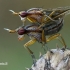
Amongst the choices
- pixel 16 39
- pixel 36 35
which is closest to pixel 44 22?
pixel 36 35

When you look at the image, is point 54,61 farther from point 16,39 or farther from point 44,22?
point 16,39

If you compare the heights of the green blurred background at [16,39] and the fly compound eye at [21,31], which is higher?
the green blurred background at [16,39]

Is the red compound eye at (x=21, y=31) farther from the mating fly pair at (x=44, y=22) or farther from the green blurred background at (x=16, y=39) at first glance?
the green blurred background at (x=16, y=39)

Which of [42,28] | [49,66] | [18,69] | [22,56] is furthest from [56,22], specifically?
[22,56]

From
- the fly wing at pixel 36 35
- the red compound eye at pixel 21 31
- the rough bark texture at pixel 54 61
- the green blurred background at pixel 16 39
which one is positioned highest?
the green blurred background at pixel 16 39

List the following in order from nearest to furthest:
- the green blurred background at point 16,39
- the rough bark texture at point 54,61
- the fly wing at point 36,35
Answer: the rough bark texture at point 54,61, the fly wing at point 36,35, the green blurred background at point 16,39

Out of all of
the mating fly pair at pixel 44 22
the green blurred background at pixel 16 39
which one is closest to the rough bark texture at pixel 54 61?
the mating fly pair at pixel 44 22

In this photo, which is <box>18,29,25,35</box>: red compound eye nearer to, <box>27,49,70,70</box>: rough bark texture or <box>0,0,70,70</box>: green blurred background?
<box>27,49,70,70</box>: rough bark texture
